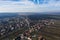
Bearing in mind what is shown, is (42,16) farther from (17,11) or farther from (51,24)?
(17,11)

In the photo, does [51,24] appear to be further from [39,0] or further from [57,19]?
[39,0]

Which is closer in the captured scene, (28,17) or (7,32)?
(7,32)

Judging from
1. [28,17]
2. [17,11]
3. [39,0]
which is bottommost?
[28,17]

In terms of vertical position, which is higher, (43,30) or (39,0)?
(39,0)

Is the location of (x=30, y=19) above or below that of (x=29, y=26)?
above

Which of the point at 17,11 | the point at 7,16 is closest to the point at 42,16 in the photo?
the point at 17,11

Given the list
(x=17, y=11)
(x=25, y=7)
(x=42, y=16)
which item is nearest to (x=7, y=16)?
(x=17, y=11)
